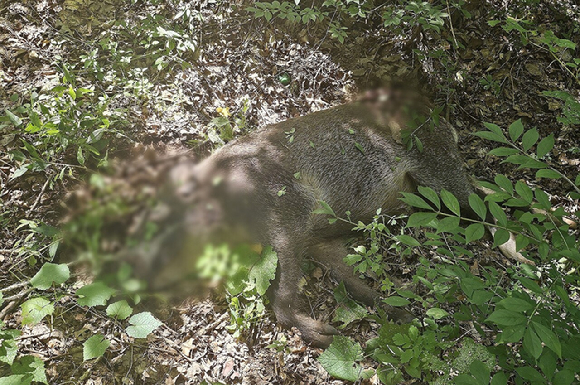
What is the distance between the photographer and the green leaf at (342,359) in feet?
10.6

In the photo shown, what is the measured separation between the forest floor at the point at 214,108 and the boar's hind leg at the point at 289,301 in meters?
0.10

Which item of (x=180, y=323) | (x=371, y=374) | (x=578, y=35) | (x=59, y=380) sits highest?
(x=578, y=35)

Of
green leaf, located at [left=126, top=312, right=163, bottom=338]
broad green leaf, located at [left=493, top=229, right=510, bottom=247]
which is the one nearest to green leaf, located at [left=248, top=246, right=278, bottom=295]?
green leaf, located at [left=126, top=312, right=163, bottom=338]

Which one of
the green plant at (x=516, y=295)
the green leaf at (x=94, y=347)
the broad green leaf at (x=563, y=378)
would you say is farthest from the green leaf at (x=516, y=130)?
the green leaf at (x=94, y=347)

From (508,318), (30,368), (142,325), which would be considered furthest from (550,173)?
(30,368)

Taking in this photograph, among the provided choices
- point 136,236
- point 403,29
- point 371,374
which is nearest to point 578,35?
point 403,29

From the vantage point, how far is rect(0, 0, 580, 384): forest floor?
11.6 ft

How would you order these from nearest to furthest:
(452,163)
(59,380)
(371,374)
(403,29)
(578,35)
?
(371,374) → (59,380) → (452,163) → (578,35) → (403,29)

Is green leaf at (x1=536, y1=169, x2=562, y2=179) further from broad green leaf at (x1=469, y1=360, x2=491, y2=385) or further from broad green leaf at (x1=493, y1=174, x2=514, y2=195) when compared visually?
broad green leaf at (x1=469, y1=360, x2=491, y2=385)

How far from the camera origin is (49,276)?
3268mm

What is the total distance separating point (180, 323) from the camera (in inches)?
146

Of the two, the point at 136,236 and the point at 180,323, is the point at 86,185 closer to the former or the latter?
the point at 136,236

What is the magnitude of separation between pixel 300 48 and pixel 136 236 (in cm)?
287

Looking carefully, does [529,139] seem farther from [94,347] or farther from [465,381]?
[94,347]
